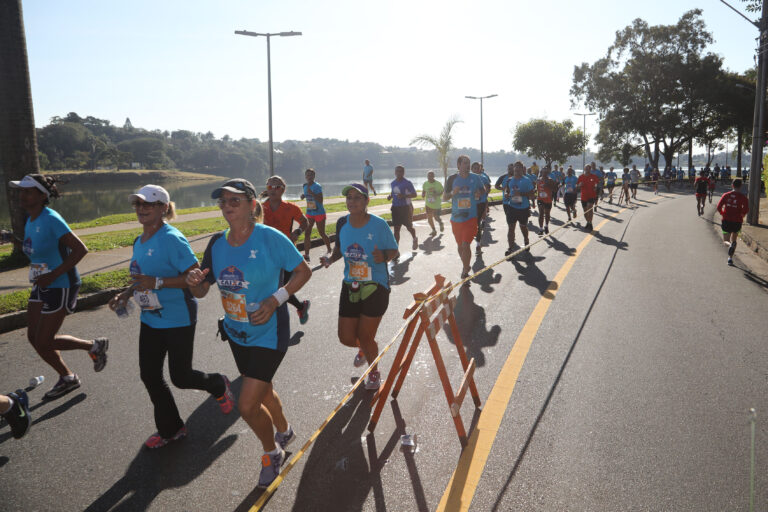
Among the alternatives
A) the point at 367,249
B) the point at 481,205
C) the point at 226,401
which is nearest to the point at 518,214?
the point at 481,205

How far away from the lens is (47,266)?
13.5 feet

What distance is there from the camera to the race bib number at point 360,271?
4.20 m

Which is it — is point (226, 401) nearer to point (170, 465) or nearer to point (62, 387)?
point (170, 465)

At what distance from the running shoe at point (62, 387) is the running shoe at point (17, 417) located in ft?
2.69

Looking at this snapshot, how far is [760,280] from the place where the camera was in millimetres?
8492

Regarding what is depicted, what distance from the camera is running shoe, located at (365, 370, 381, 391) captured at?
429 cm

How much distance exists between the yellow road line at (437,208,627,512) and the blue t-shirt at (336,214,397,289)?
1.33m

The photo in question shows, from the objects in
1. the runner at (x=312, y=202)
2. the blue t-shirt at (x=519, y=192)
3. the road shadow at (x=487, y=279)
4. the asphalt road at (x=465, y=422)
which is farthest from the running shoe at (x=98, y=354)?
the blue t-shirt at (x=519, y=192)

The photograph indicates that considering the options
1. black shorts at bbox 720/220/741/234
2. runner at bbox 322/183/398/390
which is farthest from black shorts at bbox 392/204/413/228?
runner at bbox 322/183/398/390

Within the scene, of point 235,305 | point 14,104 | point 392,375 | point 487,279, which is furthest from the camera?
point 14,104

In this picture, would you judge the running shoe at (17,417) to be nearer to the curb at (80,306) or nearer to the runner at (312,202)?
the curb at (80,306)

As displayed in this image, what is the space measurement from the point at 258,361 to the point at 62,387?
2553 mm

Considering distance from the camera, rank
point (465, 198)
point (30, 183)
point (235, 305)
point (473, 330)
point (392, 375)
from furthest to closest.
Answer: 1. point (465, 198)
2. point (473, 330)
3. point (30, 183)
4. point (392, 375)
5. point (235, 305)

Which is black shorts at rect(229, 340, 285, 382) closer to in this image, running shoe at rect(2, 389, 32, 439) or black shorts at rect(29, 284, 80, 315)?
running shoe at rect(2, 389, 32, 439)
